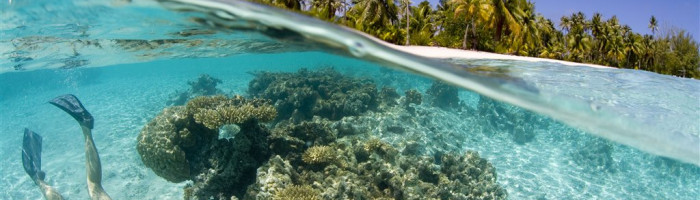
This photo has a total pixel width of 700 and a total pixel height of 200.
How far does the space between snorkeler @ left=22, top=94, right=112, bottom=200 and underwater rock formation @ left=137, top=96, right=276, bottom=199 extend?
2782 millimetres

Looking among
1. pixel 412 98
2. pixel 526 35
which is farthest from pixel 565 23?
pixel 412 98

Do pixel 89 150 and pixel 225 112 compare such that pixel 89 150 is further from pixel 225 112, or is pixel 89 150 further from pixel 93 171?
pixel 225 112

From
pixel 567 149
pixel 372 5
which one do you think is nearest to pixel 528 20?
pixel 372 5

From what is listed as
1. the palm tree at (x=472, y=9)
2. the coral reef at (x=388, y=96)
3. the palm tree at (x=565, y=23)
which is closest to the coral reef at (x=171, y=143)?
the coral reef at (x=388, y=96)

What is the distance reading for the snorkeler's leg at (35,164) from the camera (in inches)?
389

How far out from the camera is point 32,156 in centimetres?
1059

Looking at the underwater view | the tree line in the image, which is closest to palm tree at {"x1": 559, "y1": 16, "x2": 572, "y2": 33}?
the tree line

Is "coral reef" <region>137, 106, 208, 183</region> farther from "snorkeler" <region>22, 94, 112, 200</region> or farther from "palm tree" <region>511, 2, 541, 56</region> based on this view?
"palm tree" <region>511, 2, 541, 56</region>

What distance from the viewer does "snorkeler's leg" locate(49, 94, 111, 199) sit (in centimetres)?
992

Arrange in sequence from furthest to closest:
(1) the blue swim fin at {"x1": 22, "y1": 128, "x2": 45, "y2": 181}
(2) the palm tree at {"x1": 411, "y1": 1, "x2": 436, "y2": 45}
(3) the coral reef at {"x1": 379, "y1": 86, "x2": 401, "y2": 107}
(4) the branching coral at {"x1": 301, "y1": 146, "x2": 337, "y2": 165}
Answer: (2) the palm tree at {"x1": 411, "y1": 1, "x2": 436, "y2": 45} < (3) the coral reef at {"x1": 379, "y1": 86, "x2": 401, "y2": 107} < (1) the blue swim fin at {"x1": 22, "y1": 128, "x2": 45, "y2": 181} < (4) the branching coral at {"x1": 301, "y1": 146, "x2": 337, "y2": 165}

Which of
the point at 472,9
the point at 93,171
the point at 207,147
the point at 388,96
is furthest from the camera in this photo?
the point at 472,9

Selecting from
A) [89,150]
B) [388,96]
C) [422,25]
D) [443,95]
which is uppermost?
[422,25]

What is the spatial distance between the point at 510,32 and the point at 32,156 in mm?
30776

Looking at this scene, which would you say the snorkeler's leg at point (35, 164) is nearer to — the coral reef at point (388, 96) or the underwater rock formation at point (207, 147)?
the underwater rock formation at point (207, 147)
